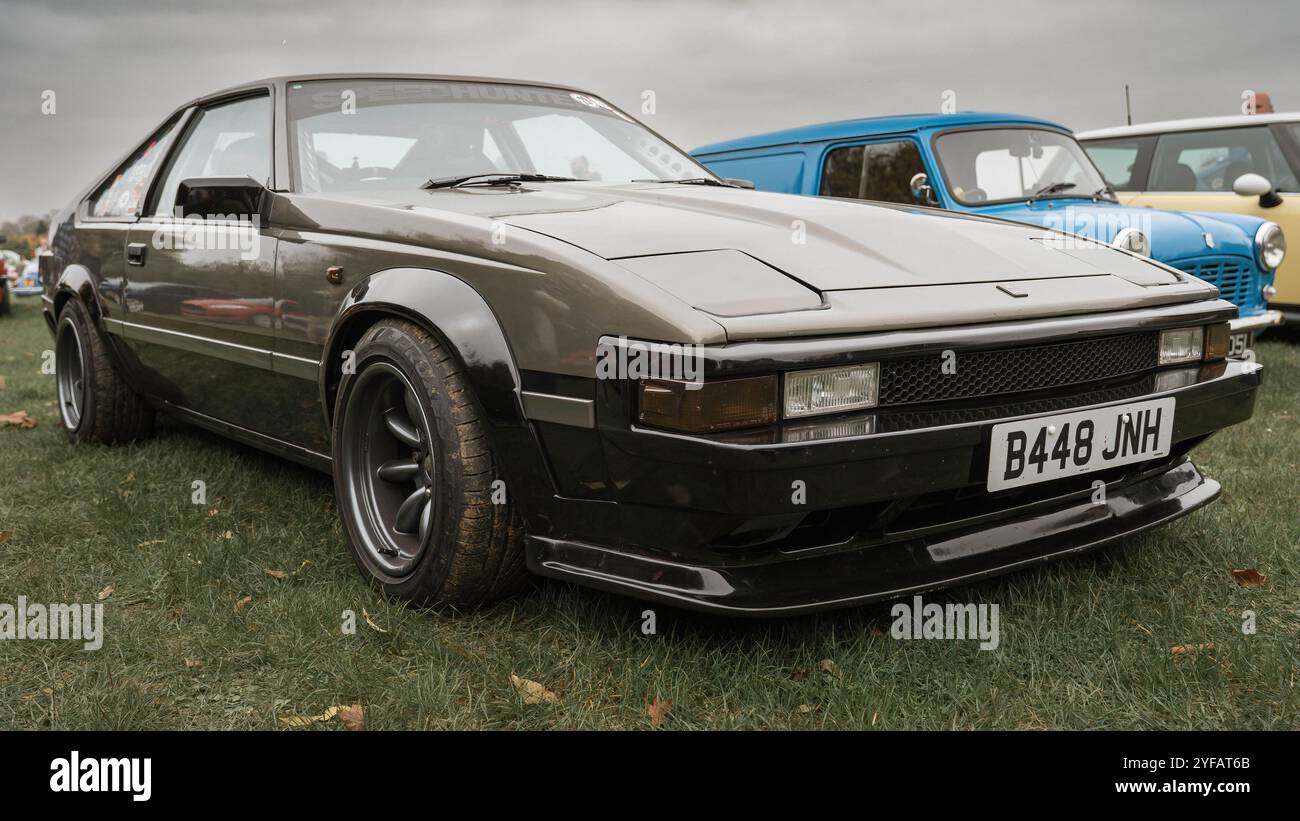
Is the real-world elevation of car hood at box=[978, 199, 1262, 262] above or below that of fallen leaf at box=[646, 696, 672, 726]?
above

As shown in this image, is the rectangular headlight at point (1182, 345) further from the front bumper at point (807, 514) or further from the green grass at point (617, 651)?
the green grass at point (617, 651)

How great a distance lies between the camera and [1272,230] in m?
5.55

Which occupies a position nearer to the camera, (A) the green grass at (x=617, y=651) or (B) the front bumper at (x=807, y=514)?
(B) the front bumper at (x=807, y=514)

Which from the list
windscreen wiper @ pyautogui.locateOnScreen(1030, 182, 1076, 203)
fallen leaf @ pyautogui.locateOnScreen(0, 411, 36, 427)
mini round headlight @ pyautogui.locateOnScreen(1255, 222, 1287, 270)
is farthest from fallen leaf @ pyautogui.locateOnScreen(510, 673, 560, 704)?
mini round headlight @ pyautogui.locateOnScreen(1255, 222, 1287, 270)

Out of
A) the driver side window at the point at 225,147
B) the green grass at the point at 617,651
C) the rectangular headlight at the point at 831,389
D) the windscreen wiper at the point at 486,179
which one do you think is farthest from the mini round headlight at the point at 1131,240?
the driver side window at the point at 225,147

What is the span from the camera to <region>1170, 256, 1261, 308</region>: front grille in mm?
5320

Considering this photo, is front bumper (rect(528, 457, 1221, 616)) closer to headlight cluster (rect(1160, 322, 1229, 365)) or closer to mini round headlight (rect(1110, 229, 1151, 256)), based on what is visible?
headlight cluster (rect(1160, 322, 1229, 365))

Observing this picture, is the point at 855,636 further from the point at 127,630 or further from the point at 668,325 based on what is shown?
the point at 127,630

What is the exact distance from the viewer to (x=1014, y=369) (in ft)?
7.31

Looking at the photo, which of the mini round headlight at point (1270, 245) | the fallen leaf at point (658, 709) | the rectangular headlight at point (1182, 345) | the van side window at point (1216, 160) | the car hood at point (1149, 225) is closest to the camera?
the fallen leaf at point (658, 709)

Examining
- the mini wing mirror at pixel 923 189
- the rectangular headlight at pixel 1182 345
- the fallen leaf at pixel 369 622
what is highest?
the mini wing mirror at pixel 923 189

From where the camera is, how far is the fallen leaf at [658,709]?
2.03 meters

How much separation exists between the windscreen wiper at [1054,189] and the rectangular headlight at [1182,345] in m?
2.84

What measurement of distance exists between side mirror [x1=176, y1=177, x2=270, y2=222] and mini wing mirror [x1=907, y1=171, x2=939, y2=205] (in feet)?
10.5
